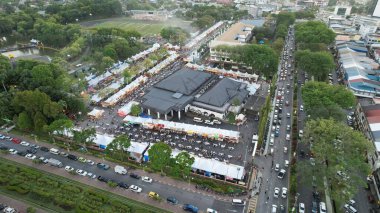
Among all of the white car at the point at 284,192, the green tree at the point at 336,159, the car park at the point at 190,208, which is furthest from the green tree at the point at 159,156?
the green tree at the point at 336,159

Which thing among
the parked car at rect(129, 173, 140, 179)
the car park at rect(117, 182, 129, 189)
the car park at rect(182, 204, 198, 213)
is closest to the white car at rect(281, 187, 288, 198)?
the car park at rect(182, 204, 198, 213)

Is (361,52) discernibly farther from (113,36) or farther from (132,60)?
(113,36)

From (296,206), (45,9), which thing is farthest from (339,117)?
(45,9)

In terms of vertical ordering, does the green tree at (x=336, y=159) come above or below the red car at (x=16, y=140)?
above

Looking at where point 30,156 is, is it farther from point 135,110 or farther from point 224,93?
point 224,93

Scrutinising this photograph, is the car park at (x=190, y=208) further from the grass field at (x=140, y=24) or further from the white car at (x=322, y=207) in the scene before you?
the grass field at (x=140, y=24)
